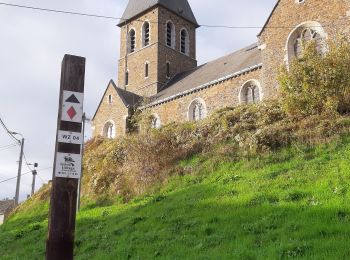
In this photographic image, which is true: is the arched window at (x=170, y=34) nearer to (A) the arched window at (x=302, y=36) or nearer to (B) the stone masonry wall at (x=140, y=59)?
(B) the stone masonry wall at (x=140, y=59)

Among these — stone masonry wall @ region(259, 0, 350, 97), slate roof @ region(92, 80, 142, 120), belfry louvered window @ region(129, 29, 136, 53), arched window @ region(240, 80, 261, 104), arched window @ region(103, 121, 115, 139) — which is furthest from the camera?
belfry louvered window @ region(129, 29, 136, 53)

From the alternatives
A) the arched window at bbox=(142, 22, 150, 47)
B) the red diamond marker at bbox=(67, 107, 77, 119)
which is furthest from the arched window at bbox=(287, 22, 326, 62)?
the arched window at bbox=(142, 22, 150, 47)

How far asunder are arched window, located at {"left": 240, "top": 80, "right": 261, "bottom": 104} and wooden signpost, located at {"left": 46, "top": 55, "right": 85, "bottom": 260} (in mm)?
22105

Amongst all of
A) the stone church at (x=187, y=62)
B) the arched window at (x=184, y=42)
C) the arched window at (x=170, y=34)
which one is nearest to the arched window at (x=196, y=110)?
the stone church at (x=187, y=62)

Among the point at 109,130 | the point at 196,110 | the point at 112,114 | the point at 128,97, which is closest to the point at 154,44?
the point at 128,97

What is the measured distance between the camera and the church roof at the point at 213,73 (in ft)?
93.2

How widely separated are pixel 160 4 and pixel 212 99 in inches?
579

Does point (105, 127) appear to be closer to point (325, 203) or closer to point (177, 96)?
point (177, 96)

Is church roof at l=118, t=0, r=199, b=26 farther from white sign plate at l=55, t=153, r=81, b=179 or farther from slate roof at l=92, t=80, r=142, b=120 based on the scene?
white sign plate at l=55, t=153, r=81, b=179

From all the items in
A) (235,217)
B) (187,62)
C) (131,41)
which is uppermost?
(131,41)

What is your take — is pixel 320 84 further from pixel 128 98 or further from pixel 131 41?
pixel 131 41

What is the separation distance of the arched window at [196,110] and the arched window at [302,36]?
302 inches

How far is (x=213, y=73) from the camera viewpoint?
3188 centimetres

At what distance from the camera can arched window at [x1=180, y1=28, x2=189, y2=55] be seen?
42406 millimetres
